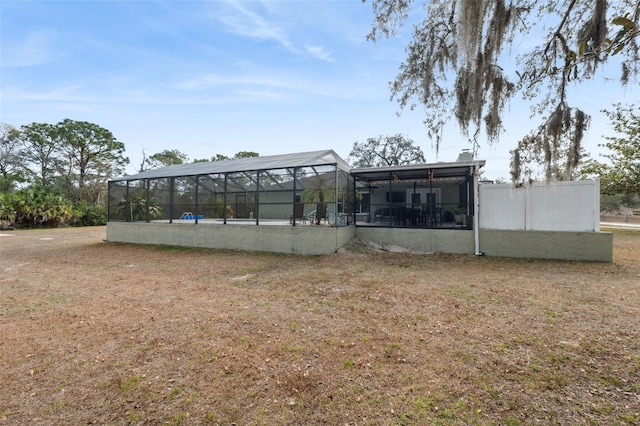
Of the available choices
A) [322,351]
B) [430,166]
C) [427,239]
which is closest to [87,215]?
[427,239]

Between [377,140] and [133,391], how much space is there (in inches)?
1309

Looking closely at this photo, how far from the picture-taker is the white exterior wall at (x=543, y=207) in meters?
7.41

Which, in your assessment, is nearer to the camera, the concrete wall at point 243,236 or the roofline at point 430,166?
the roofline at point 430,166

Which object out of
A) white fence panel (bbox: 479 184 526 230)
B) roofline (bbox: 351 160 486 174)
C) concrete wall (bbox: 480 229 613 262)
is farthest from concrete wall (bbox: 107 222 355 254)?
concrete wall (bbox: 480 229 613 262)

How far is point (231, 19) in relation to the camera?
6.77m

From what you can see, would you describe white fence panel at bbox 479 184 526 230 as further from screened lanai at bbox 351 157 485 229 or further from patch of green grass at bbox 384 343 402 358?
patch of green grass at bbox 384 343 402 358

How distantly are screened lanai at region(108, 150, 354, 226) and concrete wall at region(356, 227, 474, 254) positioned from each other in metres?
1.30

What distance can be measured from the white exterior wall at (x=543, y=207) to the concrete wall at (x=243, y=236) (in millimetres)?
4226

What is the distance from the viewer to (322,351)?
9.33 feet

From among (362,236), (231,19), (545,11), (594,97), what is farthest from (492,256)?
(231,19)

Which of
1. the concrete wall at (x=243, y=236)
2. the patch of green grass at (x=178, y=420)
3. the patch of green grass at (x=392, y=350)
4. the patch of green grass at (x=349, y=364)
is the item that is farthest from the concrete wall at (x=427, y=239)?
the patch of green grass at (x=178, y=420)

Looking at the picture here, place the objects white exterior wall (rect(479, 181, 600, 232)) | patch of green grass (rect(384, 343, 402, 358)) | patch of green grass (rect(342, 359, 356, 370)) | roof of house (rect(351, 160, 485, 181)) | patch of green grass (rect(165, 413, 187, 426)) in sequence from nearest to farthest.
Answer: patch of green grass (rect(165, 413, 187, 426)) → patch of green grass (rect(342, 359, 356, 370)) → patch of green grass (rect(384, 343, 402, 358)) → white exterior wall (rect(479, 181, 600, 232)) → roof of house (rect(351, 160, 485, 181))

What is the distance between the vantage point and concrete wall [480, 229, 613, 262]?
729 centimetres

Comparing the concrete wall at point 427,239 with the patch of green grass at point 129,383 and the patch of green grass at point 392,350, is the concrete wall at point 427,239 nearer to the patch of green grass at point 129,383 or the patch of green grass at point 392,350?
the patch of green grass at point 392,350
